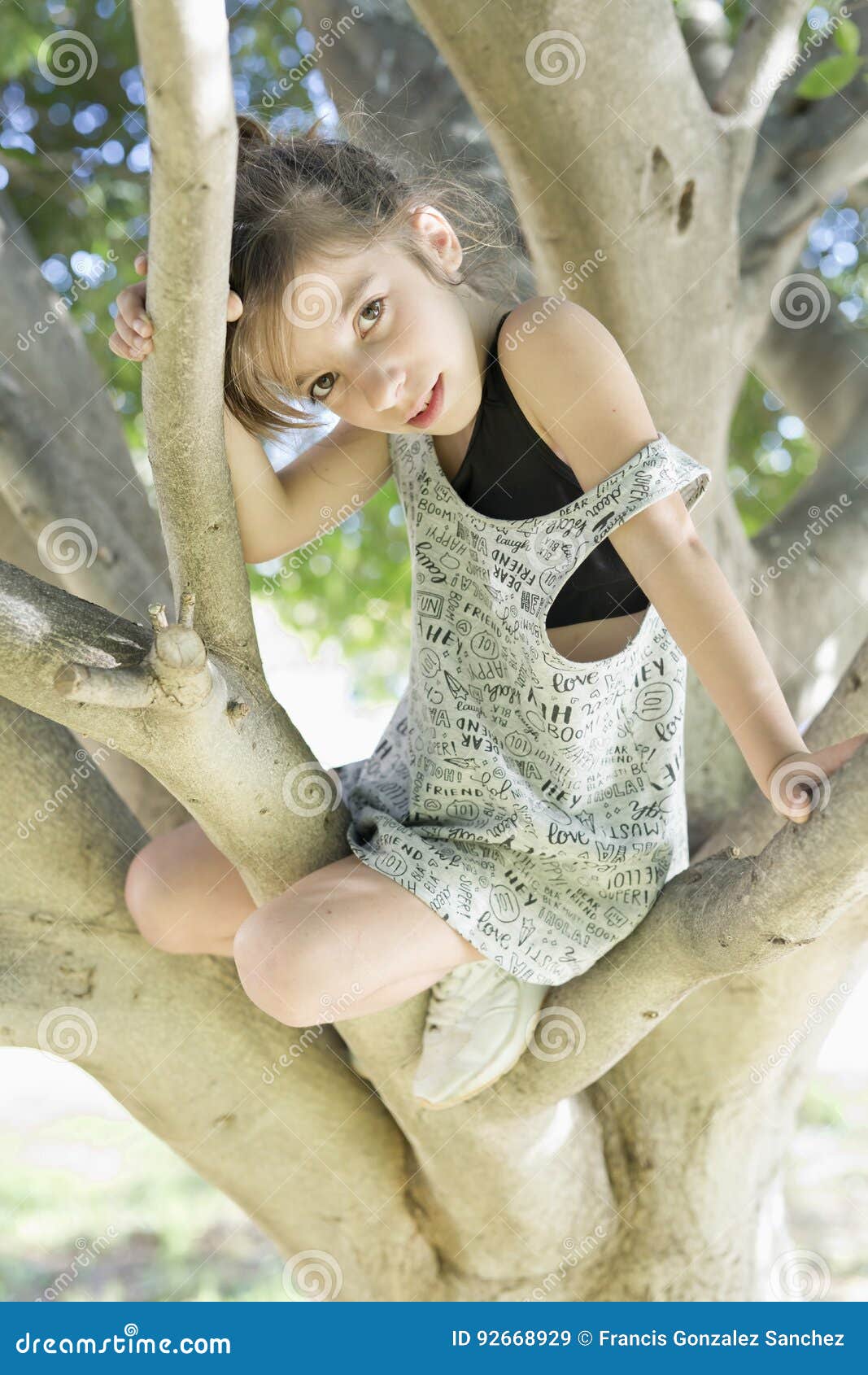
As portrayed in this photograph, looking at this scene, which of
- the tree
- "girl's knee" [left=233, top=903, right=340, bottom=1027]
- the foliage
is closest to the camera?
the tree

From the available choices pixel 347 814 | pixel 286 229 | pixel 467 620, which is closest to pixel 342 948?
pixel 347 814

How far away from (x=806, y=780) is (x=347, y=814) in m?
0.69

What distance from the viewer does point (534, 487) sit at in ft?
5.72

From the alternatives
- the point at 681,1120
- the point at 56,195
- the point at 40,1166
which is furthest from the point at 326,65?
the point at 40,1166

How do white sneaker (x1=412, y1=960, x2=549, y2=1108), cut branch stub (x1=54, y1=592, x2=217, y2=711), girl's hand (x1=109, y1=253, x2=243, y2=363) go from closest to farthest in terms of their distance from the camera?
1. cut branch stub (x1=54, y1=592, x2=217, y2=711)
2. girl's hand (x1=109, y1=253, x2=243, y2=363)
3. white sneaker (x1=412, y1=960, x2=549, y2=1108)

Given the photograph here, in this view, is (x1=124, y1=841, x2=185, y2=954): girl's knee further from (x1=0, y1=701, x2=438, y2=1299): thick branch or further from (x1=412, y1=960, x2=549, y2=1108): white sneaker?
(x1=412, y1=960, x2=549, y2=1108): white sneaker

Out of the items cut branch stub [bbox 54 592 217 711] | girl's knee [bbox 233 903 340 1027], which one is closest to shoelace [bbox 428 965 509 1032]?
A: girl's knee [bbox 233 903 340 1027]

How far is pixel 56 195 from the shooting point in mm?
3324

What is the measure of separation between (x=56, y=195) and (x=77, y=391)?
1126 mm

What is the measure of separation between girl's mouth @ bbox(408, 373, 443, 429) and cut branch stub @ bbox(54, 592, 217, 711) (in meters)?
0.55

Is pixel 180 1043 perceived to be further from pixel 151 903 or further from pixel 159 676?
pixel 159 676

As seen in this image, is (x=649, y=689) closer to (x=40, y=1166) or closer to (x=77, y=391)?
(x=77, y=391)

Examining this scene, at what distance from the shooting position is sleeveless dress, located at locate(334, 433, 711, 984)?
65.4 inches

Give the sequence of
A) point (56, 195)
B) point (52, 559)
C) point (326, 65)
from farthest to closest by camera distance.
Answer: point (56, 195), point (326, 65), point (52, 559)
